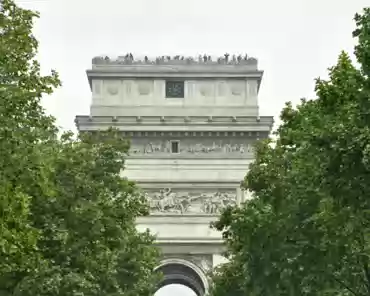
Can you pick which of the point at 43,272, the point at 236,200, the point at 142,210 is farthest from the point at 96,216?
the point at 236,200

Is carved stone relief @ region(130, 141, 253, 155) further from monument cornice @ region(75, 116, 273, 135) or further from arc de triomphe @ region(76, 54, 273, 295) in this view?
monument cornice @ region(75, 116, 273, 135)

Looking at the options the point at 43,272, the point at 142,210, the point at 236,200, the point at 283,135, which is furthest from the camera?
the point at 236,200

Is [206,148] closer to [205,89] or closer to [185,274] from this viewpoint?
[205,89]

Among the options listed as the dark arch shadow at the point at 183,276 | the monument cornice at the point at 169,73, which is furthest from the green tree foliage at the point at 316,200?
the monument cornice at the point at 169,73

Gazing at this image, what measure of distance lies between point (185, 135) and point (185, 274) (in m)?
13.0

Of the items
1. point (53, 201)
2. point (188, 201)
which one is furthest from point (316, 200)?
point (188, 201)

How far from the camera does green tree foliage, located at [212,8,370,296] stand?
33.5 m

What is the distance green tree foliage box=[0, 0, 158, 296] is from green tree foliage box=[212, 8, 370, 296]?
18.0ft

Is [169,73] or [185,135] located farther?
[169,73]

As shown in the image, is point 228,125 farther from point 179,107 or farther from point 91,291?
point 91,291

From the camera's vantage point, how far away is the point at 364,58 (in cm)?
3338

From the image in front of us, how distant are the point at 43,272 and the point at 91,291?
505 cm

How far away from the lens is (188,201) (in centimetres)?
9244

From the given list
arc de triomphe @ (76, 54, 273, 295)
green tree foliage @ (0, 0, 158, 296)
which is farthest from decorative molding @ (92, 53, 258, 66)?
green tree foliage @ (0, 0, 158, 296)
